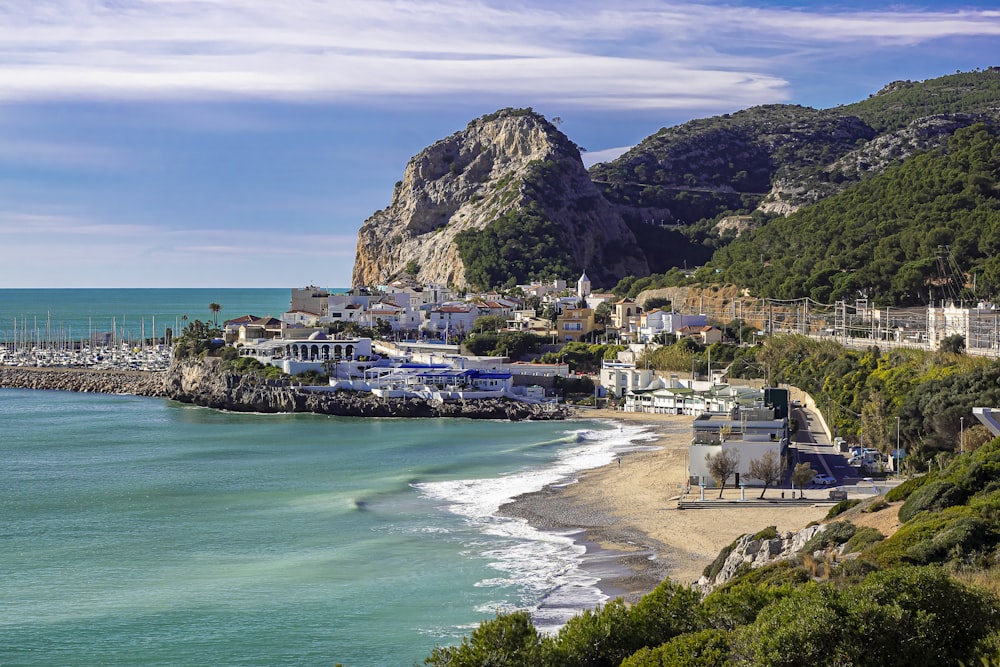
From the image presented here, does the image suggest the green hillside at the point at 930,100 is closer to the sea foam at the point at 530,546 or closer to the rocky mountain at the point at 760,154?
the rocky mountain at the point at 760,154

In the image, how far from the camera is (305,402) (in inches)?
2383

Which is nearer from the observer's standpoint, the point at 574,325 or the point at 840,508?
the point at 840,508

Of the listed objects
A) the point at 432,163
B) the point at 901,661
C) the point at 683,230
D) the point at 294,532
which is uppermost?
the point at 432,163

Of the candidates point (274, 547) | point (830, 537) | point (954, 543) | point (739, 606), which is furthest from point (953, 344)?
point (739, 606)

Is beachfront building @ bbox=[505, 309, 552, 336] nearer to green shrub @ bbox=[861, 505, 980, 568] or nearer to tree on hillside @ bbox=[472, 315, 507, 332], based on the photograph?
tree on hillside @ bbox=[472, 315, 507, 332]

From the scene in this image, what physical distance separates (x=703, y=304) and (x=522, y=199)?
4076 centimetres

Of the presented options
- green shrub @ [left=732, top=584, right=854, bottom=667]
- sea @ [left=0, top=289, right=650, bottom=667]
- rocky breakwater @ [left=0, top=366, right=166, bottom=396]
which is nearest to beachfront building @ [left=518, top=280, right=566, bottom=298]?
rocky breakwater @ [left=0, top=366, right=166, bottom=396]

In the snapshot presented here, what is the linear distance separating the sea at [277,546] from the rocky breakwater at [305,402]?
24.5ft

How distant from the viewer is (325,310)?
3361 inches

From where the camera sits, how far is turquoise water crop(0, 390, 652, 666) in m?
19.5

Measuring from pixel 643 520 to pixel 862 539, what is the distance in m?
10.2

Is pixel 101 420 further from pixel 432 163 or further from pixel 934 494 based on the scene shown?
pixel 432 163

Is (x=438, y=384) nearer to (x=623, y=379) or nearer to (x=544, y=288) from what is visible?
(x=623, y=379)

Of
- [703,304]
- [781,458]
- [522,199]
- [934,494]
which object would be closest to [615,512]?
[781,458]
